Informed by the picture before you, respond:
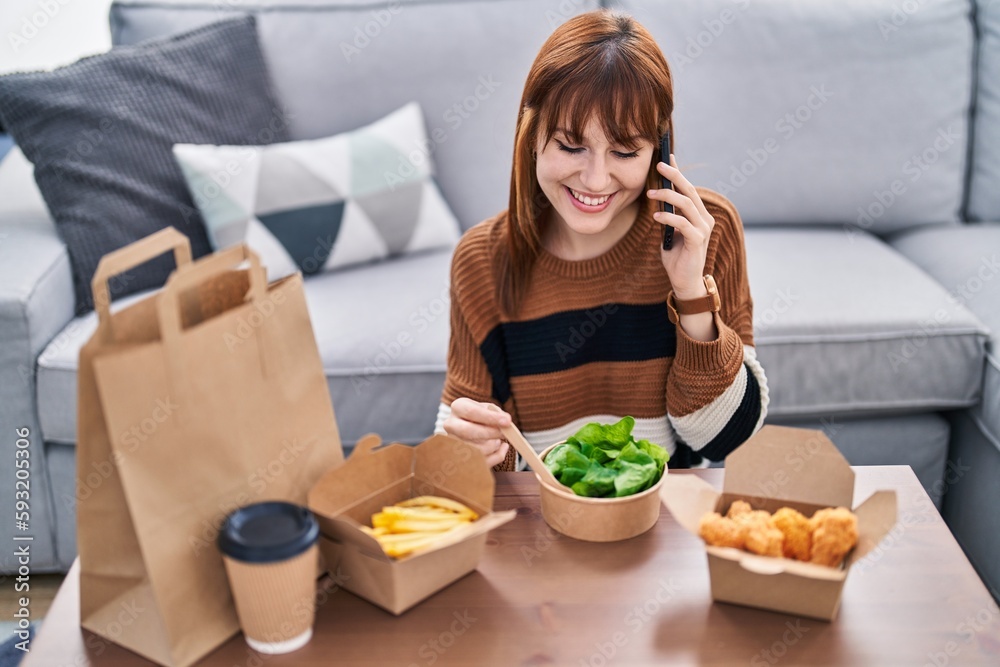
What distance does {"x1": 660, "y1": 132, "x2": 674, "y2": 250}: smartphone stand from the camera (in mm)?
1214

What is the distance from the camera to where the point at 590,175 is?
1.19 m

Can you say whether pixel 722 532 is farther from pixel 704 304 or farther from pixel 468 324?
pixel 468 324

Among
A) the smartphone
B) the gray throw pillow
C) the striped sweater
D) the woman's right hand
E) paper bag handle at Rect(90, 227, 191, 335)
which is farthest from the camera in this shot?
the gray throw pillow

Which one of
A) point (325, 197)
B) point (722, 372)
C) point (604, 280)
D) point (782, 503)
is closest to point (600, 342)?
point (604, 280)

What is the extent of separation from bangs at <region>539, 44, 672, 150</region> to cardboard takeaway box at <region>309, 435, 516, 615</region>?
0.44 metres

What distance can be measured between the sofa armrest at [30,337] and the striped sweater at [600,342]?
33.1 inches

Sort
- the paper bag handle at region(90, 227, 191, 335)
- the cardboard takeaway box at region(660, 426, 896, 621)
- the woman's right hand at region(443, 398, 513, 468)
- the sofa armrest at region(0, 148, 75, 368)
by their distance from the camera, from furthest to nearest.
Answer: the sofa armrest at region(0, 148, 75, 368)
the woman's right hand at region(443, 398, 513, 468)
the cardboard takeaway box at region(660, 426, 896, 621)
the paper bag handle at region(90, 227, 191, 335)

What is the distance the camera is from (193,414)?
82 centimetres

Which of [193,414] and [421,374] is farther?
[421,374]

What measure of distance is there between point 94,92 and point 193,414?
140 cm

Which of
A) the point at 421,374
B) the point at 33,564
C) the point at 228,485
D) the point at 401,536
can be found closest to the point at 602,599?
the point at 401,536

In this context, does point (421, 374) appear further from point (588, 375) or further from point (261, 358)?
point (261, 358)

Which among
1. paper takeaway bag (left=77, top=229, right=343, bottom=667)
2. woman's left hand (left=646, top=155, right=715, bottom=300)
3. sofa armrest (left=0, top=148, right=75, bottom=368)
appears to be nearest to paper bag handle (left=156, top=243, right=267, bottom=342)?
paper takeaway bag (left=77, top=229, right=343, bottom=667)

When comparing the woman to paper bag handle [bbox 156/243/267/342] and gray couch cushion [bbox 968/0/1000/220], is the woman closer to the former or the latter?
paper bag handle [bbox 156/243/267/342]
